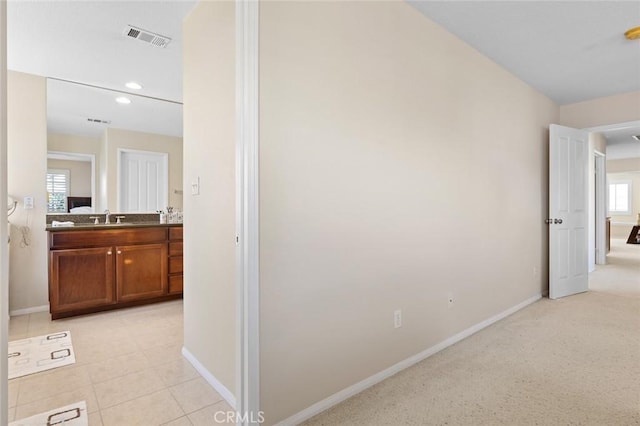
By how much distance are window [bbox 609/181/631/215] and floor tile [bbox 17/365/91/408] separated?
14136 millimetres

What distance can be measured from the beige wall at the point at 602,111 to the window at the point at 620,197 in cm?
881

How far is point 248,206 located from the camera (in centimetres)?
150

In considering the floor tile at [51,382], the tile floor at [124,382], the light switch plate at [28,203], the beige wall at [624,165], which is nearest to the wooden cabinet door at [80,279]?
the tile floor at [124,382]

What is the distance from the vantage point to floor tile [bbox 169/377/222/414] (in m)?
1.79

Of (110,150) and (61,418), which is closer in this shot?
(61,418)

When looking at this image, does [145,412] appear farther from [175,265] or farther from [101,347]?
[175,265]

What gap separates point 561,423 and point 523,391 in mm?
274

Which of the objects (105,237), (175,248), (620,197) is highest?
(620,197)

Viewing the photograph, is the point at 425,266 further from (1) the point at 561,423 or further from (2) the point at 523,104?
(2) the point at 523,104

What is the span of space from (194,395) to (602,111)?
17.9 feet

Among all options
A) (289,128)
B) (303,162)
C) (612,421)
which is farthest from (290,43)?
(612,421)

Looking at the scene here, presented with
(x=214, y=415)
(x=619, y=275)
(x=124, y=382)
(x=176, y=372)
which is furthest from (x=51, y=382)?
(x=619, y=275)

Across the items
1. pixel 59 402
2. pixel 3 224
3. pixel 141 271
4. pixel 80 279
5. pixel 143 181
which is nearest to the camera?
pixel 3 224

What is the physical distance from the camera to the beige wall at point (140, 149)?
3910 mm
